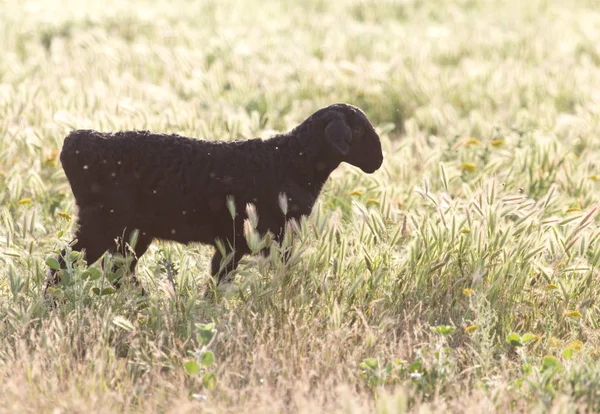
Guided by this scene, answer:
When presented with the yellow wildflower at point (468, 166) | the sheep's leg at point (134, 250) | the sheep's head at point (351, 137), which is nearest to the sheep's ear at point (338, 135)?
the sheep's head at point (351, 137)

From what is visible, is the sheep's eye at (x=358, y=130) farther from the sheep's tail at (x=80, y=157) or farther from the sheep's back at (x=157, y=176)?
the sheep's tail at (x=80, y=157)

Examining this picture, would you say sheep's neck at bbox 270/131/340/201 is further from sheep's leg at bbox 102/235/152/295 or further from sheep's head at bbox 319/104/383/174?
sheep's leg at bbox 102/235/152/295

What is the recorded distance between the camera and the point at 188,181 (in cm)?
432

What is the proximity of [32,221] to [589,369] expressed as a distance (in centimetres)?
279

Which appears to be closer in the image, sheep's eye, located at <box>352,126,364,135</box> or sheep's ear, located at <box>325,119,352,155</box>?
sheep's ear, located at <box>325,119,352,155</box>

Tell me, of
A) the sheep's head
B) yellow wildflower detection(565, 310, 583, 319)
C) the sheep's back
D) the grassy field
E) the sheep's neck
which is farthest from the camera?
the sheep's neck

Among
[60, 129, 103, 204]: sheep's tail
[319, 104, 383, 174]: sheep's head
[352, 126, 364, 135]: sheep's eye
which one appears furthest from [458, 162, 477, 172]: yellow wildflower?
[60, 129, 103, 204]: sheep's tail

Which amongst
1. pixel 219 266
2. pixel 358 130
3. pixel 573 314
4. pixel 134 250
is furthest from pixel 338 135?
pixel 573 314

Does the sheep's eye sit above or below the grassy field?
Answer: above

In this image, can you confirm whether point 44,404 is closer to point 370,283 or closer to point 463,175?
point 370,283

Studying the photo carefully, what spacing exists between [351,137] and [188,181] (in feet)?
2.96

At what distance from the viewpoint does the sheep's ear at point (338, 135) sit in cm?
439

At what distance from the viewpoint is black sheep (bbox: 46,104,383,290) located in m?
4.30

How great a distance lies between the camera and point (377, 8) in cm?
1681
